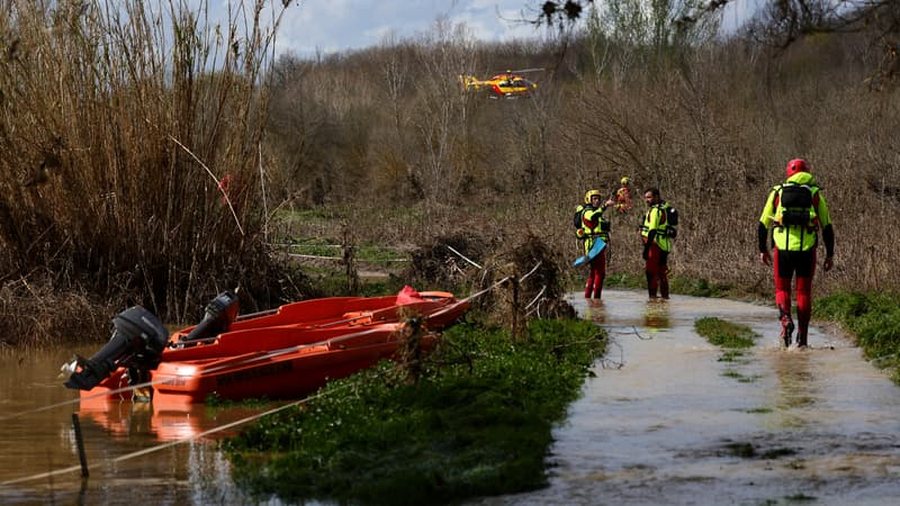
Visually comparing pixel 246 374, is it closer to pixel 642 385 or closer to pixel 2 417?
pixel 2 417

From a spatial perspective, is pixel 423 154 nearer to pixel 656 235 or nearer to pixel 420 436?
pixel 656 235

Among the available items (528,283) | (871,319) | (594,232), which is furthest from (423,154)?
(871,319)

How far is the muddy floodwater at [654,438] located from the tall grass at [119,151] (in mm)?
3461

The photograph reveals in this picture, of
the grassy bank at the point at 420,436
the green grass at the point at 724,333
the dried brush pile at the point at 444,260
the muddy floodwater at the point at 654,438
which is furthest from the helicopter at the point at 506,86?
the grassy bank at the point at 420,436

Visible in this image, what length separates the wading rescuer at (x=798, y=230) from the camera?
52.4 ft

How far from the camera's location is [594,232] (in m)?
23.8

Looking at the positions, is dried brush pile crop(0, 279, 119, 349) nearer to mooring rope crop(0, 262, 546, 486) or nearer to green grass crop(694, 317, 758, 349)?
mooring rope crop(0, 262, 546, 486)

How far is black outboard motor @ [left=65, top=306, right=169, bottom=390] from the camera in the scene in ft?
43.9

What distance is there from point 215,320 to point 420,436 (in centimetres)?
590

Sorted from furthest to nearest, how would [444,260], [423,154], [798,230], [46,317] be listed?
[423,154] < [444,260] < [46,317] < [798,230]

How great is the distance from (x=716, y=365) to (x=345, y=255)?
408 inches

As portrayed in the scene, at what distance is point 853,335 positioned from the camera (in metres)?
17.8

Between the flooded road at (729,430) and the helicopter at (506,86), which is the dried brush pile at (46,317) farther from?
the helicopter at (506,86)

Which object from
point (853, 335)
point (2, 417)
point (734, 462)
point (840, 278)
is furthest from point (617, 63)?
point (734, 462)
